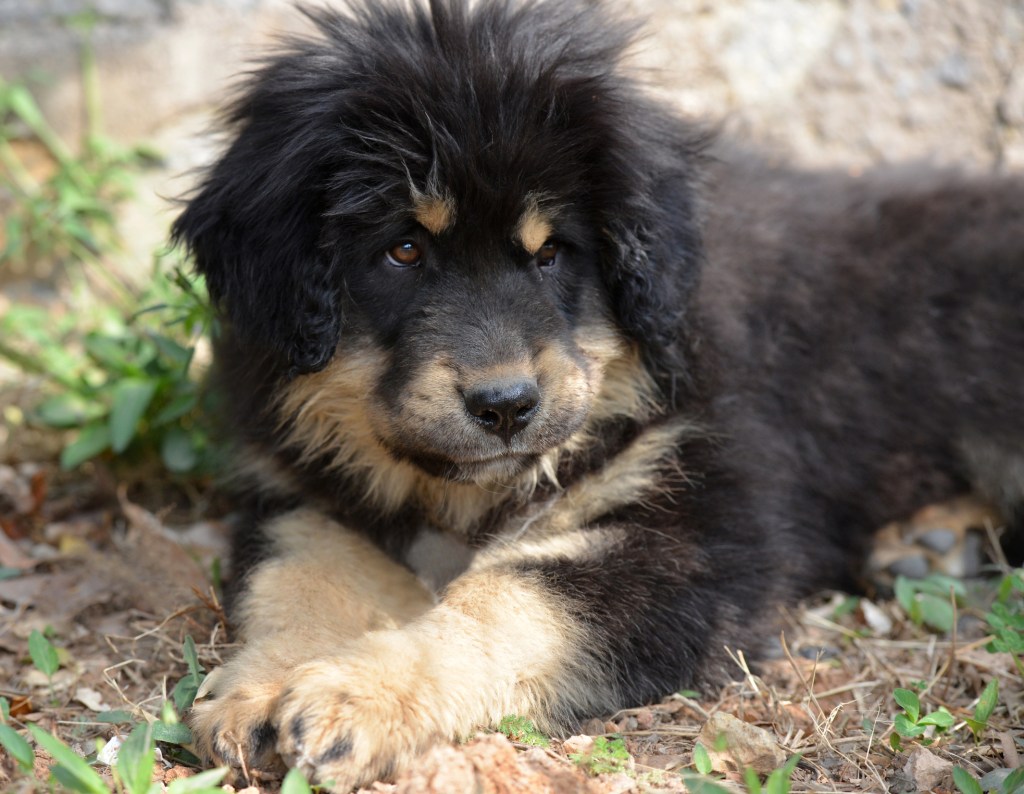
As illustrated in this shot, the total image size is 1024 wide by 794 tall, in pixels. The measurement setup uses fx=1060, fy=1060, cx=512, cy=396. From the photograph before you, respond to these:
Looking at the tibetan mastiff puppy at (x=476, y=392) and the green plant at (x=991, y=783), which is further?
the tibetan mastiff puppy at (x=476, y=392)

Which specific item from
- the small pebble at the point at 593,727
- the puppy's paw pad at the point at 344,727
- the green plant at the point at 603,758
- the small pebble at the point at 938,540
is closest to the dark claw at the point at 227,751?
the puppy's paw pad at the point at 344,727

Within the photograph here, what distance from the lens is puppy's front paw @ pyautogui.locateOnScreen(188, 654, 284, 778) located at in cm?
251

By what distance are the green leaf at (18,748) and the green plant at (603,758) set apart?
1219mm

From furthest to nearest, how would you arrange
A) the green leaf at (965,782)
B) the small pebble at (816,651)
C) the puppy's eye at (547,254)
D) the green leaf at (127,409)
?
1. the green leaf at (127,409)
2. the small pebble at (816,651)
3. the puppy's eye at (547,254)
4. the green leaf at (965,782)

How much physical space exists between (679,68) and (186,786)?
14.5 feet

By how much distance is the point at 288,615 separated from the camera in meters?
3.01

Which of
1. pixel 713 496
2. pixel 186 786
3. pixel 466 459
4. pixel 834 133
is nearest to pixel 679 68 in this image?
pixel 834 133

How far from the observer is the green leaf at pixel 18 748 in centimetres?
227

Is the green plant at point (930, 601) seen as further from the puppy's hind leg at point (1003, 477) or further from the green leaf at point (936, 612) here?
the puppy's hind leg at point (1003, 477)

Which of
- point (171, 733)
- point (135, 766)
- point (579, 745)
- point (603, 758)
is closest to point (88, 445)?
point (171, 733)

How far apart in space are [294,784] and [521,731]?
0.67 meters

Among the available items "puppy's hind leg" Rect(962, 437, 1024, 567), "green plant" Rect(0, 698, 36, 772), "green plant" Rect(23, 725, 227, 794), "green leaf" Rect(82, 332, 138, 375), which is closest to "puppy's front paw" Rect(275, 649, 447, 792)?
"green plant" Rect(23, 725, 227, 794)

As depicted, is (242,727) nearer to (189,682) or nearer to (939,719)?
(189,682)

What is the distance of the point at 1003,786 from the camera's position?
237cm
